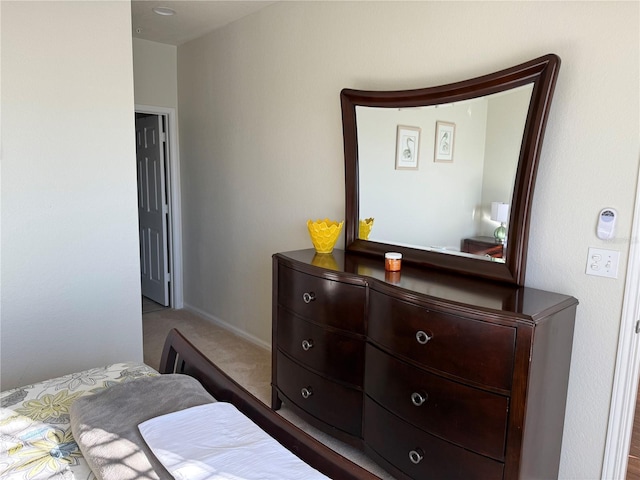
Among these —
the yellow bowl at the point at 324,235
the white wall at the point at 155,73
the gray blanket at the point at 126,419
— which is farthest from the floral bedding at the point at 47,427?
the white wall at the point at 155,73

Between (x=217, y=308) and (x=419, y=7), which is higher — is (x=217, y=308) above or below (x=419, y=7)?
below

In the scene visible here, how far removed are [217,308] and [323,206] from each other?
1.79 metres

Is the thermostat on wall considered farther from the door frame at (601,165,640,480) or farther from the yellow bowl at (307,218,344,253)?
the yellow bowl at (307,218,344,253)

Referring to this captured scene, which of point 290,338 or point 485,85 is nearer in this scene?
point 485,85

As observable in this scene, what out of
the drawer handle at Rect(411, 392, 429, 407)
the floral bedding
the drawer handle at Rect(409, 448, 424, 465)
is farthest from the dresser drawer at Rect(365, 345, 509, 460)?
the floral bedding

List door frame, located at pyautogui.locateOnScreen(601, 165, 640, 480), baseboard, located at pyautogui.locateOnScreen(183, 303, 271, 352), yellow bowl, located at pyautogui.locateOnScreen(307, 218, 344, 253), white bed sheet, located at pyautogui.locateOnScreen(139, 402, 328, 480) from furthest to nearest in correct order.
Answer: baseboard, located at pyautogui.locateOnScreen(183, 303, 271, 352)
yellow bowl, located at pyautogui.locateOnScreen(307, 218, 344, 253)
door frame, located at pyautogui.locateOnScreen(601, 165, 640, 480)
white bed sheet, located at pyautogui.locateOnScreen(139, 402, 328, 480)

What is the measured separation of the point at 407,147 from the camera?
2.54 metres

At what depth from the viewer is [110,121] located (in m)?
2.87

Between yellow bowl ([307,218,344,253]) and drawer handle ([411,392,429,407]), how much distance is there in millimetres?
1073

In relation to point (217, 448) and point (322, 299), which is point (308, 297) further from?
point (217, 448)

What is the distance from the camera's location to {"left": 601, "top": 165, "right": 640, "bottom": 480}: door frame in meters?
1.79

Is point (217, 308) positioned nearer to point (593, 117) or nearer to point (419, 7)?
point (419, 7)

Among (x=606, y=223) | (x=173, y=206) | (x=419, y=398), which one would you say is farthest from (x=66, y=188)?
(x=606, y=223)

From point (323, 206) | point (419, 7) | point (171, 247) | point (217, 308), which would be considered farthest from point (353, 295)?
point (171, 247)
